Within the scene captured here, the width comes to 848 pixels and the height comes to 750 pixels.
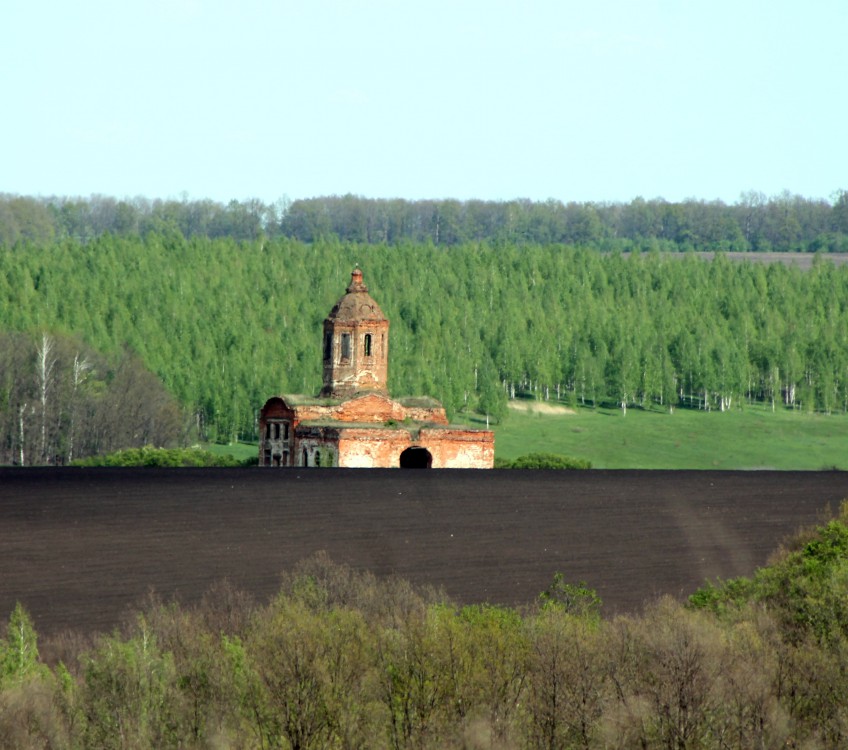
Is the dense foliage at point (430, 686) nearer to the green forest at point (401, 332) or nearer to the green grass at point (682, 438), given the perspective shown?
the green forest at point (401, 332)

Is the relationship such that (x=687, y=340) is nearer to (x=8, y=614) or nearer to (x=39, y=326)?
(x=39, y=326)

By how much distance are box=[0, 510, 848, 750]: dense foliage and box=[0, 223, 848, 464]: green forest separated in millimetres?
61978

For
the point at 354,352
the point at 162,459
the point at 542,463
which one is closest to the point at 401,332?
the point at 162,459

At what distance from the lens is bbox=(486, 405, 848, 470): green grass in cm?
10606

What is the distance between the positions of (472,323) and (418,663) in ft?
329

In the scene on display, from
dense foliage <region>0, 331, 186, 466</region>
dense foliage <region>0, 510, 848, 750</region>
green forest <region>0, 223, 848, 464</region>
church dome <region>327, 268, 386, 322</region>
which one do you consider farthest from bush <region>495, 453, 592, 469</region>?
dense foliage <region>0, 510, 848, 750</region>

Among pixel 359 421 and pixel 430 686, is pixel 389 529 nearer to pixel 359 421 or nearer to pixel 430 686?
pixel 430 686

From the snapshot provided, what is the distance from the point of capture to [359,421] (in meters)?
68.0

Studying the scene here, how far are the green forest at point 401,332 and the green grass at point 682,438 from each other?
10.00 ft

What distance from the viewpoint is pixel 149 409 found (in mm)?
101812

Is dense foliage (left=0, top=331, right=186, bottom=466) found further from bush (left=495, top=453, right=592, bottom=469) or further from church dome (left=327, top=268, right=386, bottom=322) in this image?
church dome (left=327, top=268, right=386, bottom=322)

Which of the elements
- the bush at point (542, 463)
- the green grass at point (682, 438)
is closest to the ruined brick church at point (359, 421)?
the bush at point (542, 463)

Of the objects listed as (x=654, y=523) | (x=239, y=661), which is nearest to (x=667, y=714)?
(x=239, y=661)

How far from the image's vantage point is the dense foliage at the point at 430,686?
32469 millimetres
